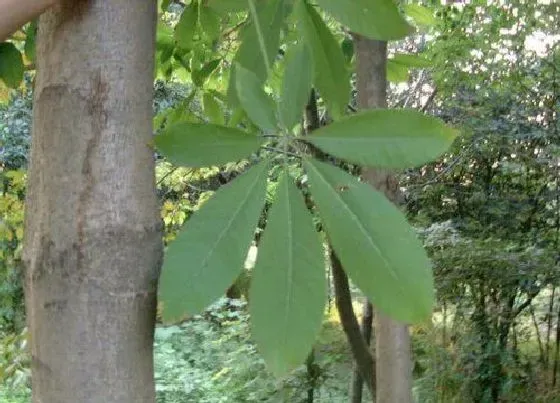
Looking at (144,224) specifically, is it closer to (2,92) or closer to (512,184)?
(2,92)

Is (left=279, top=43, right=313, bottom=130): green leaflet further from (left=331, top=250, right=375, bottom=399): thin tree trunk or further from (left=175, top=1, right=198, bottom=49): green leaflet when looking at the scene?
(left=331, top=250, right=375, bottom=399): thin tree trunk

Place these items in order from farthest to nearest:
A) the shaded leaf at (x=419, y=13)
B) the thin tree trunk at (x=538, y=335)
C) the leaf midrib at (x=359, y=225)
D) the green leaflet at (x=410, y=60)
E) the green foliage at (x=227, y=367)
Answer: the green foliage at (x=227, y=367) → the thin tree trunk at (x=538, y=335) → the shaded leaf at (x=419, y=13) → the green leaflet at (x=410, y=60) → the leaf midrib at (x=359, y=225)

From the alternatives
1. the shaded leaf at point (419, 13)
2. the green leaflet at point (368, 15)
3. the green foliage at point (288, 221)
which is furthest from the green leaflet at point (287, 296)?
the shaded leaf at point (419, 13)

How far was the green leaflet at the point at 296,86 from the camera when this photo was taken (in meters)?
0.39

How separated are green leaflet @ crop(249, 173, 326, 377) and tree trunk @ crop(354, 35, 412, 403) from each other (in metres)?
0.33

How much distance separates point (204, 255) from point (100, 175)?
81 millimetres

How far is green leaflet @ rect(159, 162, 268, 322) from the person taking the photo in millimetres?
351

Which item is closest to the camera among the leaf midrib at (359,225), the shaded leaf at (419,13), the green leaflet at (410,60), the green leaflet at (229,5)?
the leaf midrib at (359,225)

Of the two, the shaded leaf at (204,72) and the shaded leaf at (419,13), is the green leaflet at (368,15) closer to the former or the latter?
the shaded leaf at (204,72)

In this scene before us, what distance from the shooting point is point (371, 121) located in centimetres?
37

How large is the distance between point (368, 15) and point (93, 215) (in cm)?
21

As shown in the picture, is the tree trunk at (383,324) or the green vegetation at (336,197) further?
the tree trunk at (383,324)

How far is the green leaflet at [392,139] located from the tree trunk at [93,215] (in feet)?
0.37

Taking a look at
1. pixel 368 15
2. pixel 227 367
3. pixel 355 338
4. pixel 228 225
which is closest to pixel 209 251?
pixel 228 225
